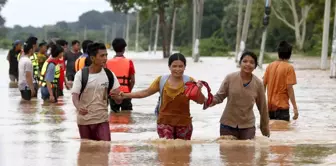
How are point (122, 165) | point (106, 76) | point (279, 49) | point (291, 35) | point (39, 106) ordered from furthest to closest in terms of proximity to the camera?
point (291, 35), point (39, 106), point (279, 49), point (106, 76), point (122, 165)

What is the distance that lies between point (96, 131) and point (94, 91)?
52cm

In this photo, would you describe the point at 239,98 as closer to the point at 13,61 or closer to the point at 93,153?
the point at 93,153

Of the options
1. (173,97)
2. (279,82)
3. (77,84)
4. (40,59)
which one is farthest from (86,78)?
(40,59)

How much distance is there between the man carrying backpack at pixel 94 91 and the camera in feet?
30.6

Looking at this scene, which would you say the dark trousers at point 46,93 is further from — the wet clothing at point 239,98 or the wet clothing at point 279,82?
the wet clothing at point 239,98

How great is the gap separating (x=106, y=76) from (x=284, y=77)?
348 cm

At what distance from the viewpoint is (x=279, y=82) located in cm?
1209

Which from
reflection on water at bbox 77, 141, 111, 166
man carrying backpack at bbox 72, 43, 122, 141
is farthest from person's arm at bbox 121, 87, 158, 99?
reflection on water at bbox 77, 141, 111, 166

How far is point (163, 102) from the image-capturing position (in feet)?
31.2

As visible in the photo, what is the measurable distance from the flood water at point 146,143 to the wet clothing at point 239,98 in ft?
0.94

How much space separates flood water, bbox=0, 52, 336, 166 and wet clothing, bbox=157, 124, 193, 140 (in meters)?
0.07

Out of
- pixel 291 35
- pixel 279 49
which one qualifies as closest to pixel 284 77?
pixel 279 49

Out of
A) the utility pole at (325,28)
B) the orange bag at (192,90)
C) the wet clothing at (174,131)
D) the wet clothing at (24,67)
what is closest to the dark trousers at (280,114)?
the wet clothing at (174,131)

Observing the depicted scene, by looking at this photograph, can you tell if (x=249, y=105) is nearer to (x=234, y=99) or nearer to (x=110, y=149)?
(x=234, y=99)
